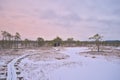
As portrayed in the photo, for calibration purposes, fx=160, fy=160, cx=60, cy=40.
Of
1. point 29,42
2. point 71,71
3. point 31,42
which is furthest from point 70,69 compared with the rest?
point 31,42

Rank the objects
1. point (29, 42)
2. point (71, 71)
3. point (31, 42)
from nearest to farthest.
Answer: point (71, 71) < point (29, 42) < point (31, 42)

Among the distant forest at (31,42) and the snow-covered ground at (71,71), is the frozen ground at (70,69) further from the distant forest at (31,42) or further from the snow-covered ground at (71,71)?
the distant forest at (31,42)

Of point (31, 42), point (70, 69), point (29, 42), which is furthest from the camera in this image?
point (31, 42)

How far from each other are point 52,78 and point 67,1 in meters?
3.76

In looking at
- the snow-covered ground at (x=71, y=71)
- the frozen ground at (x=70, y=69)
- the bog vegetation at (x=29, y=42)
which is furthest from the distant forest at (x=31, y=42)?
the snow-covered ground at (x=71, y=71)

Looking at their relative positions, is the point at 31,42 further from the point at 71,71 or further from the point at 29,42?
the point at 71,71

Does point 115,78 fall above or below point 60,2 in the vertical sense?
below

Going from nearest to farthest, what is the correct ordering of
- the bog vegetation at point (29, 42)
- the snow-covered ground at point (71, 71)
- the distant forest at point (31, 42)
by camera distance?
the snow-covered ground at point (71, 71) < the bog vegetation at point (29, 42) < the distant forest at point (31, 42)

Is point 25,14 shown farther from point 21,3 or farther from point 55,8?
point 55,8

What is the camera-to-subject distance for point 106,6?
708 centimetres

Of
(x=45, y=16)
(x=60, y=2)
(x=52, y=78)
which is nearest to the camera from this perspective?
(x=52, y=78)

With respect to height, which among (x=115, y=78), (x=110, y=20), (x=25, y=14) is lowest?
(x=115, y=78)

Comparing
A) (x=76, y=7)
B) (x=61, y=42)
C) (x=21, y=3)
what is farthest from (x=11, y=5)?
(x=61, y=42)

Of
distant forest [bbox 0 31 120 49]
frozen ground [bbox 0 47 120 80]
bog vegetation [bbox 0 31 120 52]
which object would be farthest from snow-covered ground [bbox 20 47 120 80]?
distant forest [bbox 0 31 120 49]
